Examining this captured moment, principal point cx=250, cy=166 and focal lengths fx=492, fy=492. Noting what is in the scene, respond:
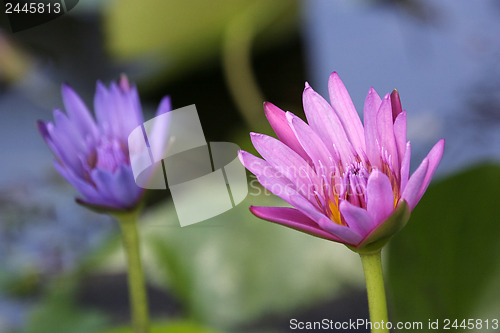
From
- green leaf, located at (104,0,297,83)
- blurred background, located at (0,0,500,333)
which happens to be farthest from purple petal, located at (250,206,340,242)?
green leaf, located at (104,0,297,83)

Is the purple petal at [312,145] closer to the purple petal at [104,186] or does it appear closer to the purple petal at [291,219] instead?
the purple petal at [291,219]

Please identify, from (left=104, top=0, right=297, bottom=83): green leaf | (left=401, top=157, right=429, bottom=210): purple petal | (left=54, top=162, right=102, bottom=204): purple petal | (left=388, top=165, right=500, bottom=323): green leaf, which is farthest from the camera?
(left=104, top=0, right=297, bottom=83): green leaf

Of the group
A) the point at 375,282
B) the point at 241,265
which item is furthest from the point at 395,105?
the point at 241,265

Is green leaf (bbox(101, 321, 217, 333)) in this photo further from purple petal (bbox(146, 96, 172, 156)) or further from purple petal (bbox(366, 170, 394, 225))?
purple petal (bbox(366, 170, 394, 225))

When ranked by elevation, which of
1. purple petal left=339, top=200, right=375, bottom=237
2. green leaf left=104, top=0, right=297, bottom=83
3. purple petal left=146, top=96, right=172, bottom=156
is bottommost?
purple petal left=339, top=200, right=375, bottom=237

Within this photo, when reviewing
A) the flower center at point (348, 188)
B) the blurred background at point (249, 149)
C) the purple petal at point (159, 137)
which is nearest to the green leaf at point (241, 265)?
the blurred background at point (249, 149)

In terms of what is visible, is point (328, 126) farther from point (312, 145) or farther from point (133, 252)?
point (133, 252)
